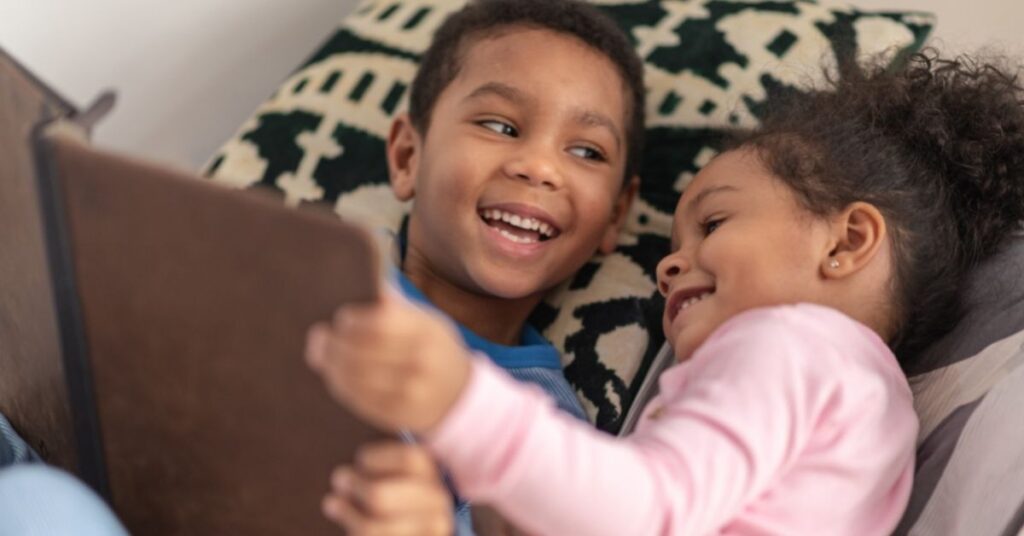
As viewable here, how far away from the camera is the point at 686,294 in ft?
3.45

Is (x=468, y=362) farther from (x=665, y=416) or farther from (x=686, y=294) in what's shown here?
(x=686, y=294)

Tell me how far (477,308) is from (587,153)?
222mm

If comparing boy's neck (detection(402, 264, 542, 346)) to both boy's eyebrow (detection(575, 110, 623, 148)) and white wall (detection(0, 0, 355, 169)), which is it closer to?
boy's eyebrow (detection(575, 110, 623, 148))

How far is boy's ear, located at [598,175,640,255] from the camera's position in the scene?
135 centimetres

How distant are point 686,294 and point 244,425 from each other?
485 mm

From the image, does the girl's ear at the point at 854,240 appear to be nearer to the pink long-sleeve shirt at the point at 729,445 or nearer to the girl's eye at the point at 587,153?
the pink long-sleeve shirt at the point at 729,445

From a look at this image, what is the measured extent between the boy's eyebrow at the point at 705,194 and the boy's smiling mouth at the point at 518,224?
192 millimetres

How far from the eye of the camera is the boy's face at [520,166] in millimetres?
1224

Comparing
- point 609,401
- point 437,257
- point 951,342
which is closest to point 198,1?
point 437,257

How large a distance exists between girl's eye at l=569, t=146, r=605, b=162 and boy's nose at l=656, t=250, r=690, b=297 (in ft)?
0.74

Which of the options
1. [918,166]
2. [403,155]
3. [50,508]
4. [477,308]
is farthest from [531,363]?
[50,508]

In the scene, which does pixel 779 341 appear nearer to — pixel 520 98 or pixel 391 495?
pixel 391 495

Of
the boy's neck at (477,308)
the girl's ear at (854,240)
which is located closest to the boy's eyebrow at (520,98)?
the boy's neck at (477,308)

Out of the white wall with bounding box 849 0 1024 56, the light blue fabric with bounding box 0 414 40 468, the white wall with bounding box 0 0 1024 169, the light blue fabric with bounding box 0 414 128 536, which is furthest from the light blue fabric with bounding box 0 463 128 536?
the white wall with bounding box 849 0 1024 56
